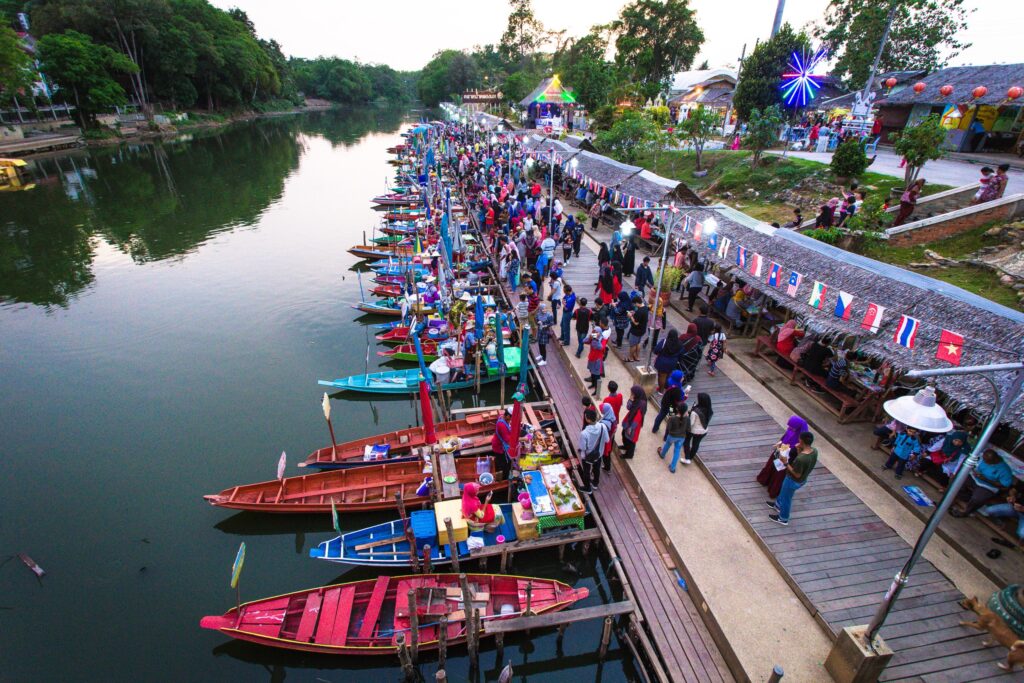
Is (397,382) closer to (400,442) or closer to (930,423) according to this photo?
(400,442)

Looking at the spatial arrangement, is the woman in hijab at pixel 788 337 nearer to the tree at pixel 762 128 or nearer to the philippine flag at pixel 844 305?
the philippine flag at pixel 844 305

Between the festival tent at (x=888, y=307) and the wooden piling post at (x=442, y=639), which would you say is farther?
the festival tent at (x=888, y=307)

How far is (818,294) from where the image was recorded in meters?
10.4

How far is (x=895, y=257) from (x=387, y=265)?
20.7 m

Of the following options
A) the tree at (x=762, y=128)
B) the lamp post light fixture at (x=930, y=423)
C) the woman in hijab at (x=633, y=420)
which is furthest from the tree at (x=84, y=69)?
the lamp post light fixture at (x=930, y=423)

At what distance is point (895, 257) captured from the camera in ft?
48.0

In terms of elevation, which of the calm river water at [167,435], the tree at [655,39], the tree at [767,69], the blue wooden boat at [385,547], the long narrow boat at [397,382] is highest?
the tree at [655,39]

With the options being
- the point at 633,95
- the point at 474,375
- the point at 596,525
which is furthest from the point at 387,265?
the point at 633,95

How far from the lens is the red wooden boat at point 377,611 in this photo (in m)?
7.59

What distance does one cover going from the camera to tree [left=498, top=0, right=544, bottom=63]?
87062 mm

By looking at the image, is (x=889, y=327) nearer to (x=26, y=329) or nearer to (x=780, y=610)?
(x=780, y=610)

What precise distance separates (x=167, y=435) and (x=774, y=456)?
50.7ft

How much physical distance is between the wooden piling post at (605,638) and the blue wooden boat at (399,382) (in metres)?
8.01

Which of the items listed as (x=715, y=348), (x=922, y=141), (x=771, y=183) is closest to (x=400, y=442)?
Answer: (x=715, y=348)
